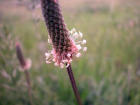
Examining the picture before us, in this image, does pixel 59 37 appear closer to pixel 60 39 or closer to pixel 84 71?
pixel 60 39

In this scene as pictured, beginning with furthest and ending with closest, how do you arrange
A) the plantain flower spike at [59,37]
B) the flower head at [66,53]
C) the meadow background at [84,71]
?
1. the meadow background at [84,71]
2. the flower head at [66,53]
3. the plantain flower spike at [59,37]

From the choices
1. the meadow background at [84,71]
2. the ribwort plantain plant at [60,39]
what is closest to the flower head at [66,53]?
the ribwort plantain plant at [60,39]

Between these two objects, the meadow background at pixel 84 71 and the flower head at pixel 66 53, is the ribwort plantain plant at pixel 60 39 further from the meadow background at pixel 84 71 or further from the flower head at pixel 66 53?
the meadow background at pixel 84 71

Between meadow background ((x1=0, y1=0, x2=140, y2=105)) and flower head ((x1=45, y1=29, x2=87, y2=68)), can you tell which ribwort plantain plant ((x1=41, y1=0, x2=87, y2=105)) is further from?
meadow background ((x1=0, y1=0, x2=140, y2=105))

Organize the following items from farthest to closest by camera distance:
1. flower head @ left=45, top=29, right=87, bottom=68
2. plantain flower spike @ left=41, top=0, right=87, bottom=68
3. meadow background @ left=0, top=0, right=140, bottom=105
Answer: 1. meadow background @ left=0, top=0, right=140, bottom=105
2. flower head @ left=45, top=29, right=87, bottom=68
3. plantain flower spike @ left=41, top=0, right=87, bottom=68

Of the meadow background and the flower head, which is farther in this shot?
the meadow background

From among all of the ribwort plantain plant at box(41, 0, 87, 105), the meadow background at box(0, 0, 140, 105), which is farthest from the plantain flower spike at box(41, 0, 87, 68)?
the meadow background at box(0, 0, 140, 105)

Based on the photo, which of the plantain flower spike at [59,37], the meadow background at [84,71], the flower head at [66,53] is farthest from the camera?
the meadow background at [84,71]
